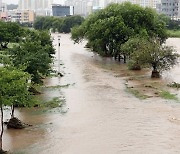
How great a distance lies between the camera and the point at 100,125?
22719 millimetres

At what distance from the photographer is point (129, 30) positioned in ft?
171

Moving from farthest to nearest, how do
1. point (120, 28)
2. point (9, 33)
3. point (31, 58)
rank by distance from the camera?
point (9, 33)
point (120, 28)
point (31, 58)

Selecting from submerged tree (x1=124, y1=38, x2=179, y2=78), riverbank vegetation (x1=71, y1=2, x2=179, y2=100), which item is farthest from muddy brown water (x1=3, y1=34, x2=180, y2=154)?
riverbank vegetation (x1=71, y1=2, x2=179, y2=100)

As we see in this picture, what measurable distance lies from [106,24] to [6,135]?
→ 1323 inches

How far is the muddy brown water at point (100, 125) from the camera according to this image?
19234 millimetres

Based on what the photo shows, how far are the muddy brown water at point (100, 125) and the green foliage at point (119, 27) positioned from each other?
60.1 ft

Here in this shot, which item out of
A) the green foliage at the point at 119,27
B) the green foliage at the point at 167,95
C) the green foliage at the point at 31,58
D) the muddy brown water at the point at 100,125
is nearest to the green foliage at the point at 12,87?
the muddy brown water at the point at 100,125

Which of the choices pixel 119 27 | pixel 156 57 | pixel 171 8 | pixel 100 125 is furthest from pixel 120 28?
pixel 171 8

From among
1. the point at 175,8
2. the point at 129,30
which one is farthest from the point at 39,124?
the point at 175,8

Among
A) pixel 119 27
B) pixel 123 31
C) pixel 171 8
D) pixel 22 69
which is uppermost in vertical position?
pixel 171 8

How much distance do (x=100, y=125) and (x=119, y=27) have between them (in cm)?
3085

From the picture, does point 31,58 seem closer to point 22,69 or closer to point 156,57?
point 22,69

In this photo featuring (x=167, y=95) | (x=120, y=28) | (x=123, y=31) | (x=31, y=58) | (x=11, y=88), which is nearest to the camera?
(x=11, y=88)

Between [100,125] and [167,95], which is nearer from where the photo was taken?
[100,125]
